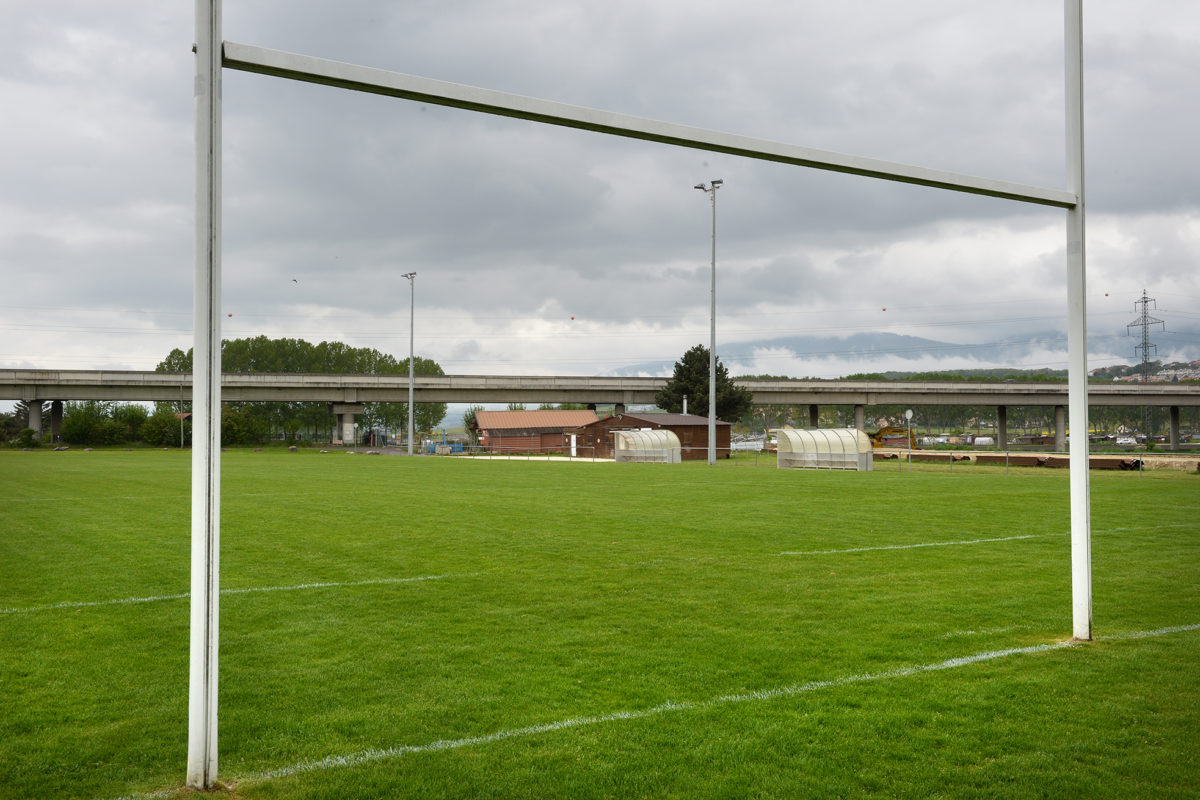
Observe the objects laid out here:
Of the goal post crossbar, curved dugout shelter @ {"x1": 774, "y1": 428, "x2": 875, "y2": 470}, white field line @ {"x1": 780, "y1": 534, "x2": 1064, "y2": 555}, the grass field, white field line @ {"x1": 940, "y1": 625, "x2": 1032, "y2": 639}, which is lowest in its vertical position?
white field line @ {"x1": 780, "y1": 534, "x2": 1064, "y2": 555}

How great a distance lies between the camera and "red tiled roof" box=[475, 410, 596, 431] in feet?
310

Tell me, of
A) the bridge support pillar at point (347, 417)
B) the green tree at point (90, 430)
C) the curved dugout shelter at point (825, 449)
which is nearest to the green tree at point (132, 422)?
the green tree at point (90, 430)

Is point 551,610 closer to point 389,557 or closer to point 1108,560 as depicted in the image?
point 389,557

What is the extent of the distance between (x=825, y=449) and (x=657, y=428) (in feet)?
63.6

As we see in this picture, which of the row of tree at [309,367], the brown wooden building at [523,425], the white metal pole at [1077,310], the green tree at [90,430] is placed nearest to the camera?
the white metal pole at [1077,310]

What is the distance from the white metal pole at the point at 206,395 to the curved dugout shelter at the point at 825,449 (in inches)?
1443

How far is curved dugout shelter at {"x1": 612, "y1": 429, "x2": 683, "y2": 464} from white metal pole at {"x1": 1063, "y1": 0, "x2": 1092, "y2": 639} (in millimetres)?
42333

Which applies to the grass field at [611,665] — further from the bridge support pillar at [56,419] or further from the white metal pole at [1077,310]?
the bridge support pillar at [56,419]

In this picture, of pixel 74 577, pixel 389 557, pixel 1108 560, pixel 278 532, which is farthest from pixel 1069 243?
pixel 278 532

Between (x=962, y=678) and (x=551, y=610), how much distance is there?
12.8 ft

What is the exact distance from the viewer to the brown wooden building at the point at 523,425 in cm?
8481

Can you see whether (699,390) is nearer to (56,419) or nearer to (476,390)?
(476,390)

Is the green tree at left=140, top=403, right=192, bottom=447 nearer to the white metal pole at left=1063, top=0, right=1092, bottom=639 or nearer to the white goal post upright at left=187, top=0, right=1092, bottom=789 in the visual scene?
the white goal post upright at left=187, top=0, right=1092, bottom=789

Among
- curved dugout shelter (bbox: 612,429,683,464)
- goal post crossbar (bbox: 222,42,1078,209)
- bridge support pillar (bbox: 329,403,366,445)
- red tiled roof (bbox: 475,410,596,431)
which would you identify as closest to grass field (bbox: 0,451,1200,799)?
goal post crossbar (bbox: 222,42,1078,209)
